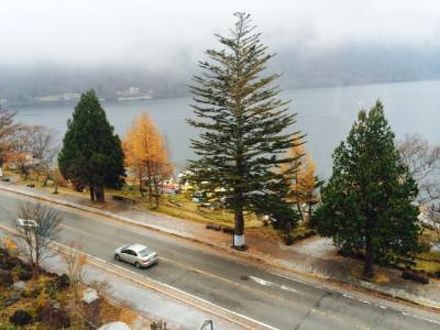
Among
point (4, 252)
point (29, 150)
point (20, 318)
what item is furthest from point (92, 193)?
point (29, 150)

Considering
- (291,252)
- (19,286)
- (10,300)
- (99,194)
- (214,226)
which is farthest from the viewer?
(99,194)

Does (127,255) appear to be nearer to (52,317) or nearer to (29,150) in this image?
(52,317)

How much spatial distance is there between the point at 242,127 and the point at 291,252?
31.0 feet

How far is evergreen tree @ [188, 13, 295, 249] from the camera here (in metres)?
28.9

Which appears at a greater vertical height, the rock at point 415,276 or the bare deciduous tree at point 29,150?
the bare deciduous tree at point 29,150

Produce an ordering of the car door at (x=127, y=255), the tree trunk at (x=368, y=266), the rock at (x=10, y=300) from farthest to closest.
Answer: the car door at (x=127, y=255)
the tree trunk at (x=368, y=266)
the rock at (x=10, y=300)

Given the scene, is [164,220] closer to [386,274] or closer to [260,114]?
[260,114]

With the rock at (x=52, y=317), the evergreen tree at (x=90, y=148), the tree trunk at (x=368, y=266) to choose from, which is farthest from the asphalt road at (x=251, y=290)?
the rock at (x=52, y=317)

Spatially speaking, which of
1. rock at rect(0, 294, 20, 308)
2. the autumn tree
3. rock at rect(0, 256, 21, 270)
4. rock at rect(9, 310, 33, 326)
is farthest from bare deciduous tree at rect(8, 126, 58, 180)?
rock at rect(9, 310, 33, 326)

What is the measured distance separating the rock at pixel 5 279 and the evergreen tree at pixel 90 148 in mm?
16153

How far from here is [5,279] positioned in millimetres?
23219

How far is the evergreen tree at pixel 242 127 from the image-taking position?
28875 mm

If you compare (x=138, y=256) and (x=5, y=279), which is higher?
(x=5, y=279)

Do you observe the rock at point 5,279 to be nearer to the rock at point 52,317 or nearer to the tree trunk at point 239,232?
the rock at point 52,317
